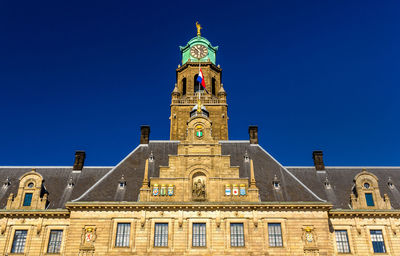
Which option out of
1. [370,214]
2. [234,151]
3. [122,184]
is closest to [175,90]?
[234,151]

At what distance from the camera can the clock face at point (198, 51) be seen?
66.7 metres

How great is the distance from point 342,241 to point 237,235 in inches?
397

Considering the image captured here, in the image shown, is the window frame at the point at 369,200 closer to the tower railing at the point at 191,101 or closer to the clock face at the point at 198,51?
the tower railing at the point at 191,101

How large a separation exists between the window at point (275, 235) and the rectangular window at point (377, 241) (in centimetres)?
915

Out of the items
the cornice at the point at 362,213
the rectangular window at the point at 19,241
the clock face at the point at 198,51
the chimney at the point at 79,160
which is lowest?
the rectangular window at the point at 19,241

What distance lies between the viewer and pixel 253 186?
117ft

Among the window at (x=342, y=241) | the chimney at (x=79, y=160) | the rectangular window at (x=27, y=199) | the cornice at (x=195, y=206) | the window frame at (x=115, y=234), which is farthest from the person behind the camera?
the chimney at (x=79, y=160)

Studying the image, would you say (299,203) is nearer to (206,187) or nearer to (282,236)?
(282,236)

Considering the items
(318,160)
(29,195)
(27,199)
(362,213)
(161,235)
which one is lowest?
(161,235)

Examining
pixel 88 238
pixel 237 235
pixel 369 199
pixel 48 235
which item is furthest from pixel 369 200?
pixel 48 235

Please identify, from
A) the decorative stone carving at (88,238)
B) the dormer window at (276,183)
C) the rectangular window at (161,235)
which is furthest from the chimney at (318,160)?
the decorative stone carving at (88,238)

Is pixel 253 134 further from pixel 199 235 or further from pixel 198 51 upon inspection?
pixel 198 51

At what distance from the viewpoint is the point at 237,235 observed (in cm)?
3394

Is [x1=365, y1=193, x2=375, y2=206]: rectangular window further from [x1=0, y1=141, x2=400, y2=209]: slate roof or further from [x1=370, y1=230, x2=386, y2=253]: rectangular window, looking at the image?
[x1=370, y1=230, x2=386, y2=253]: rectangular window
